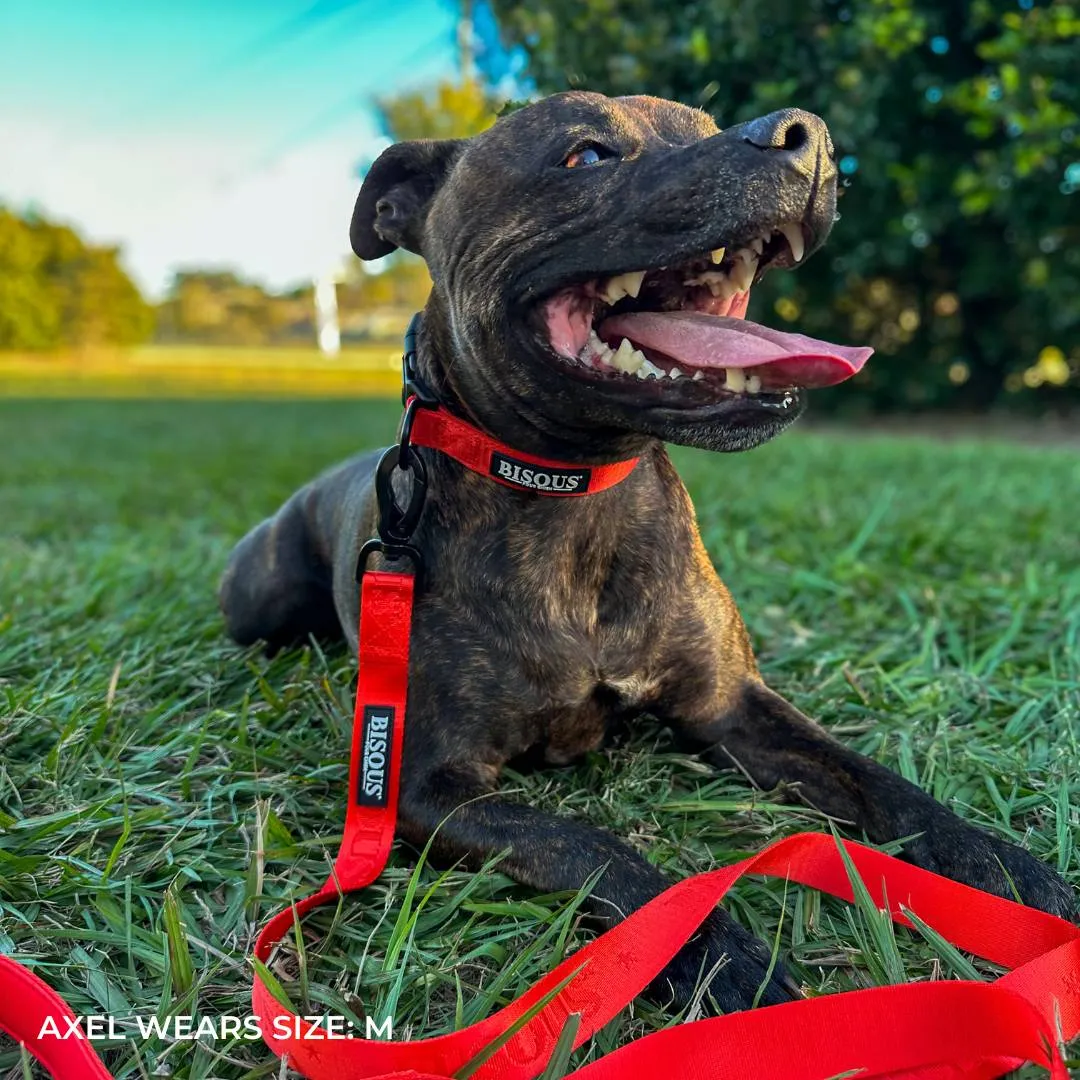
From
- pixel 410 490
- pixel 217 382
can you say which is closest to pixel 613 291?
pixel 410 490

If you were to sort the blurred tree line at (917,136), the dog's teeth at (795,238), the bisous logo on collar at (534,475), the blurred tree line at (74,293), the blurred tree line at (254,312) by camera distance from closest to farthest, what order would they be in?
the dog's teeth at (795,238), the bisous logo on collar at (534,475), the blurred tree line at (917,136), the blurred tree line at (74,293), the blurred tree line at (254,312)

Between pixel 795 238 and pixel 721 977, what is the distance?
1352 mm

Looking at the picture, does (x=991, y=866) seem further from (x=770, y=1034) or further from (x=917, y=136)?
(x=917, y=136)

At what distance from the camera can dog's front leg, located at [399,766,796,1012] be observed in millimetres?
1649

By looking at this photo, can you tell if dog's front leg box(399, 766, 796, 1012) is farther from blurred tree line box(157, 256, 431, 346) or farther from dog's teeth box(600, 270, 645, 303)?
blurred tree line box(157, 256, 431, 346)

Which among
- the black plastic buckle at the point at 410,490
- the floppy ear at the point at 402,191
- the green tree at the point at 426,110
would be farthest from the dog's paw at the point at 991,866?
the green tree at the point at 426,110

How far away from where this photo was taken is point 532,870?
191 centimetres

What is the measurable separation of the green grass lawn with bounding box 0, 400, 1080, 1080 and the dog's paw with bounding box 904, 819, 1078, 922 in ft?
0.48

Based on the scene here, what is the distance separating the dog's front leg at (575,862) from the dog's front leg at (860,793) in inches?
19.6

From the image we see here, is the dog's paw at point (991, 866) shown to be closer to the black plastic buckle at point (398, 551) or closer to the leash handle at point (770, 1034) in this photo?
the leash handle at point (770, 1034)

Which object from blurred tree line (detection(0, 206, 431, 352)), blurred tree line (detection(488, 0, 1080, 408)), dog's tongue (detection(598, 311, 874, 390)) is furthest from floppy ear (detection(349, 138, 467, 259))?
blurred tree line (detection(0, 206, 431, 352))

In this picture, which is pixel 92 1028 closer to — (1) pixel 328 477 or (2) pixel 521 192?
(2) pixel 521 192

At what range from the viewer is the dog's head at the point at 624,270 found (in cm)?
180

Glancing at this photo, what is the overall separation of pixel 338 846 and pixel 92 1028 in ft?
2.02
